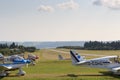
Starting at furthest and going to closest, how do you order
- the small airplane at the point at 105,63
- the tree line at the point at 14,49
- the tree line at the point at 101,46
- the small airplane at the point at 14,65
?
1. the tree line at the point at 101,46
2. the tree line at the point at 14,49
3. the small airplane at the point at 105,63
4. the small airplane at the point at 14,65

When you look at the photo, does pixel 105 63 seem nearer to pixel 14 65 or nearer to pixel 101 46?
pixel 14 65

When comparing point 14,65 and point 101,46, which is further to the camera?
point 101,46

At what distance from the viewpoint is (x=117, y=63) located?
106ft

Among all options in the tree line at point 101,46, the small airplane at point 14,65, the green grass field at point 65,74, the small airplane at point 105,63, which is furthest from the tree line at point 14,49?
the small airplane at point 105,63

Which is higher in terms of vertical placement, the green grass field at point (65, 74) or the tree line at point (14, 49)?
the tree line at point (14, 49)

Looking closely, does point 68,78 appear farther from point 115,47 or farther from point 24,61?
point 115,47

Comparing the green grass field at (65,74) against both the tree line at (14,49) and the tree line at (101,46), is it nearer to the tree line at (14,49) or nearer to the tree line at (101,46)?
the tree line at (14,49)

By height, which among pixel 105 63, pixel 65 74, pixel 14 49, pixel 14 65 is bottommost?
pixel 65 74

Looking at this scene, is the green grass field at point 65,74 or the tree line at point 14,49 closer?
the green grass field at point 65,74

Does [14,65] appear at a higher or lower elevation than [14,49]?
lower

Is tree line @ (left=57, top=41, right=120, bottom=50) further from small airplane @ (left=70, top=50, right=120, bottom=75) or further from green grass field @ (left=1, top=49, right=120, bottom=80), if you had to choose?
small airplane @ (left=70, top=50, right=120, bottom=75)

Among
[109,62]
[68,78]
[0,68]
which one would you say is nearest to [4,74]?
[0,68]

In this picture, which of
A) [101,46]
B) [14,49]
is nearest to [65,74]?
[14,49]

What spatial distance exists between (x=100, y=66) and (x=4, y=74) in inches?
420
